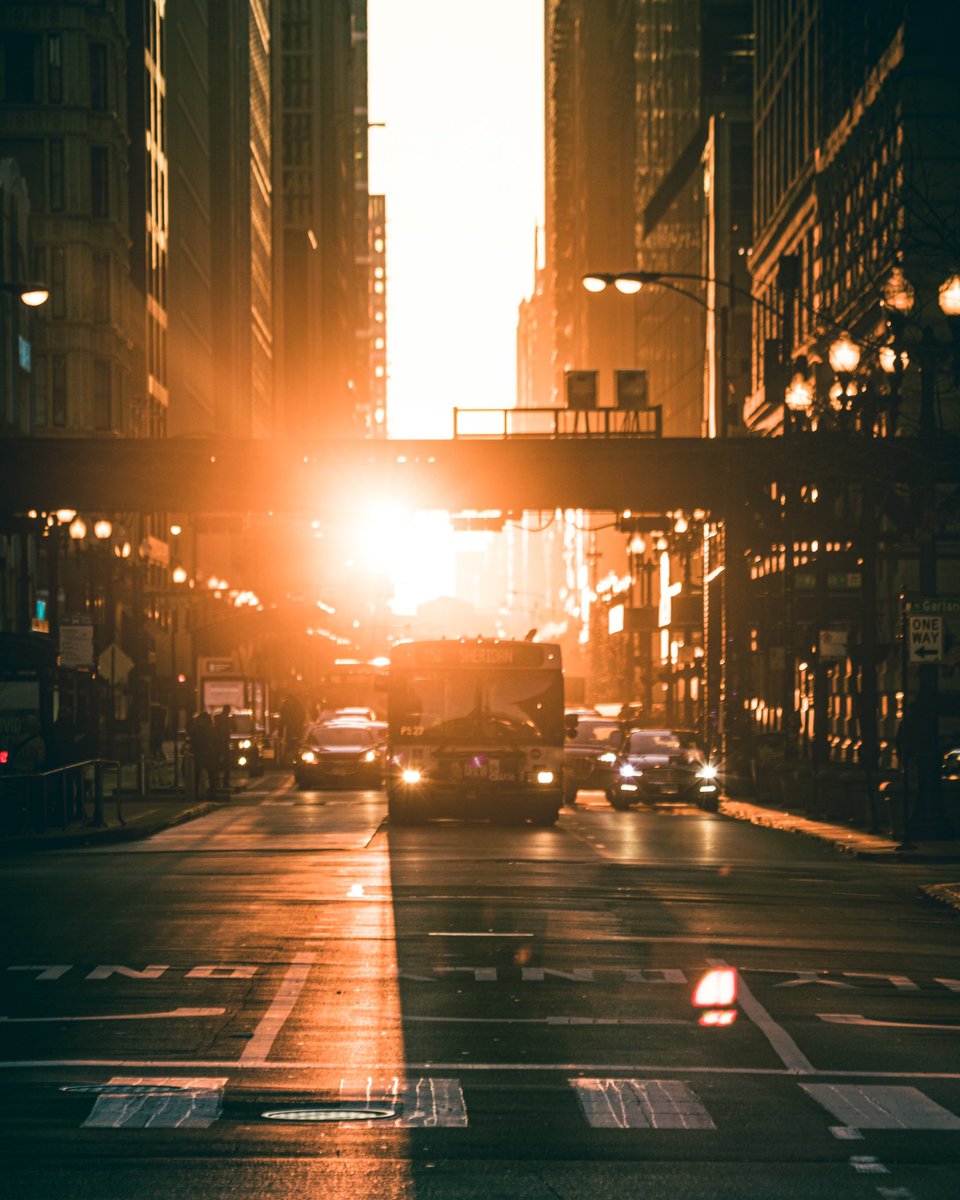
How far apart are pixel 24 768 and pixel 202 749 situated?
12307 mm

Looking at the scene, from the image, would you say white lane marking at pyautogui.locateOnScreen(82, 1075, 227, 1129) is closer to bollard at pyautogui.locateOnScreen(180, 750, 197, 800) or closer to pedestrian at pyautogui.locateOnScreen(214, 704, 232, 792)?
bollard at pyautogui.locateOnScreen(180, 750, 197, 800)

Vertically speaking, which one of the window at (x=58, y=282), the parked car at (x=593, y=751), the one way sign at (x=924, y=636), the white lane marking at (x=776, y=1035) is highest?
the window at (x=58, y=282)

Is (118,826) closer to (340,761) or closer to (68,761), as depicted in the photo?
(68,761)

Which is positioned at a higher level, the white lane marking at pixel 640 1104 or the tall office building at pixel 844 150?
the tall office building at pixel 844 150

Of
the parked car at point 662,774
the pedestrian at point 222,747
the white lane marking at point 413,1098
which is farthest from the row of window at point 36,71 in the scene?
the white lane marking at point 413,1098

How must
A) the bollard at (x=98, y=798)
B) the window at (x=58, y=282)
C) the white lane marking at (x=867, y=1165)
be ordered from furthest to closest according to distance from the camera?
the window at (x=58, y=282) < the bollard at (x=98, y=798) < the white lane marking at (x=867, y=1165)

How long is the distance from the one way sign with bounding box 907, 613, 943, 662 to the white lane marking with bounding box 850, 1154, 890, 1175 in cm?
1996

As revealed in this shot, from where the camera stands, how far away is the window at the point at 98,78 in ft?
286

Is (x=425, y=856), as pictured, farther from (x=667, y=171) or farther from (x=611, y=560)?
(x=611, y=560)

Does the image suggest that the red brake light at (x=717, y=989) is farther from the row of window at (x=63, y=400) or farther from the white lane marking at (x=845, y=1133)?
the row of window at (x=63, y=400)

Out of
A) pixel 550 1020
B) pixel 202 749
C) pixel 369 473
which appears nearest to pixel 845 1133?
pixel 550 1020

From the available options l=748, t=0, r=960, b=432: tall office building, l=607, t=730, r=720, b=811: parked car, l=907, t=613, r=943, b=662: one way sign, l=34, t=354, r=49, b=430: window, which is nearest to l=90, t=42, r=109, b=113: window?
l=34, t=354, r=49, b=430: window

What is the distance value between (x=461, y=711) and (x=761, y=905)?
15.7m

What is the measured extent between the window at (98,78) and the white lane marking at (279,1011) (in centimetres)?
7571
